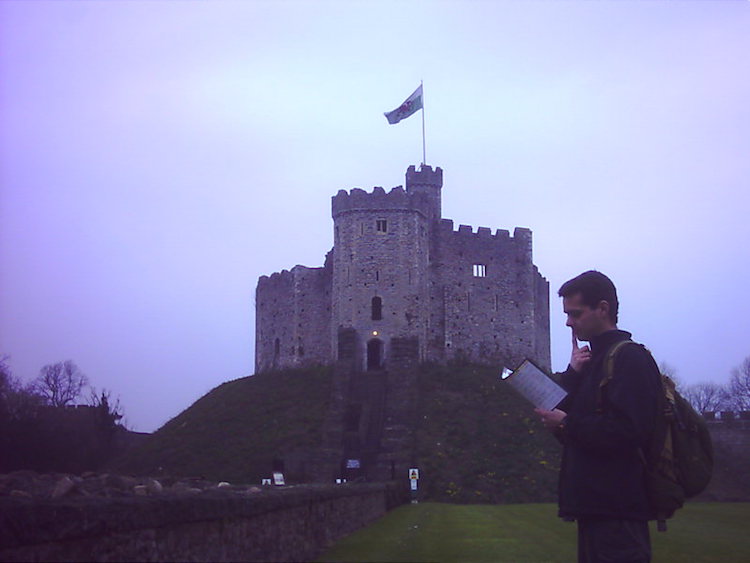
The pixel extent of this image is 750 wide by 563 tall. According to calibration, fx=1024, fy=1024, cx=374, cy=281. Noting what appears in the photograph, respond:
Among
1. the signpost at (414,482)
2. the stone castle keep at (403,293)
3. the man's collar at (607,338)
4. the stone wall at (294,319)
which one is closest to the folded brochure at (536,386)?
the man's collar at (607,338)

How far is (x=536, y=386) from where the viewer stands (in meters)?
6.78

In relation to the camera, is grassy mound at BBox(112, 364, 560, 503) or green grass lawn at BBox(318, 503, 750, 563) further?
grassy mound at BBox(112, 364, 560, 503)

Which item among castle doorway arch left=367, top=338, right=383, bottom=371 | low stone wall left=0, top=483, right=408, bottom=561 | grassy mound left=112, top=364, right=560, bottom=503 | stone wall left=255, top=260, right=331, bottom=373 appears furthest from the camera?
stone wall left=255, top=260, right=331, bottom=373

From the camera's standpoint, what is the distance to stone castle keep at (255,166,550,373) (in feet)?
184

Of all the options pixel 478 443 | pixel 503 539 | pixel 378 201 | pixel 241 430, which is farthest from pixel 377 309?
pixel 503 539

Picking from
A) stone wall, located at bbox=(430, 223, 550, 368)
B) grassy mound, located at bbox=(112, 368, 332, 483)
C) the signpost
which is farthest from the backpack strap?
stone wall, located at bbox=(430, 223, 550, 368)

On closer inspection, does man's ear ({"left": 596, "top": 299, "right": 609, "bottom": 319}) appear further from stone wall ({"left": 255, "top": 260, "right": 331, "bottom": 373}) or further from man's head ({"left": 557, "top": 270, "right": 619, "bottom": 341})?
stone wall ({"left": 255, "top": 260, "right": 331, "bottom": 373})

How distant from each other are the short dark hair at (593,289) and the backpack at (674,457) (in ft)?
2.07

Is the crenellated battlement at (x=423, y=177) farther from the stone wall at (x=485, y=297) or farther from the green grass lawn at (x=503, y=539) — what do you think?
the green grass lawn at (x=503, y=539)

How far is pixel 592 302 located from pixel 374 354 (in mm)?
49770

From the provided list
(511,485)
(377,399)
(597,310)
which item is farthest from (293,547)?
(377,399)

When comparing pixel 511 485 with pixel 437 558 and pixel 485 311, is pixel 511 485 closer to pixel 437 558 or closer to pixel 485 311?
pixel 485 311

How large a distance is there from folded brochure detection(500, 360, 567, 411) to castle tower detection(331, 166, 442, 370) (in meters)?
48.7

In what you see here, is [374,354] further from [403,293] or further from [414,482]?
[414,482]
